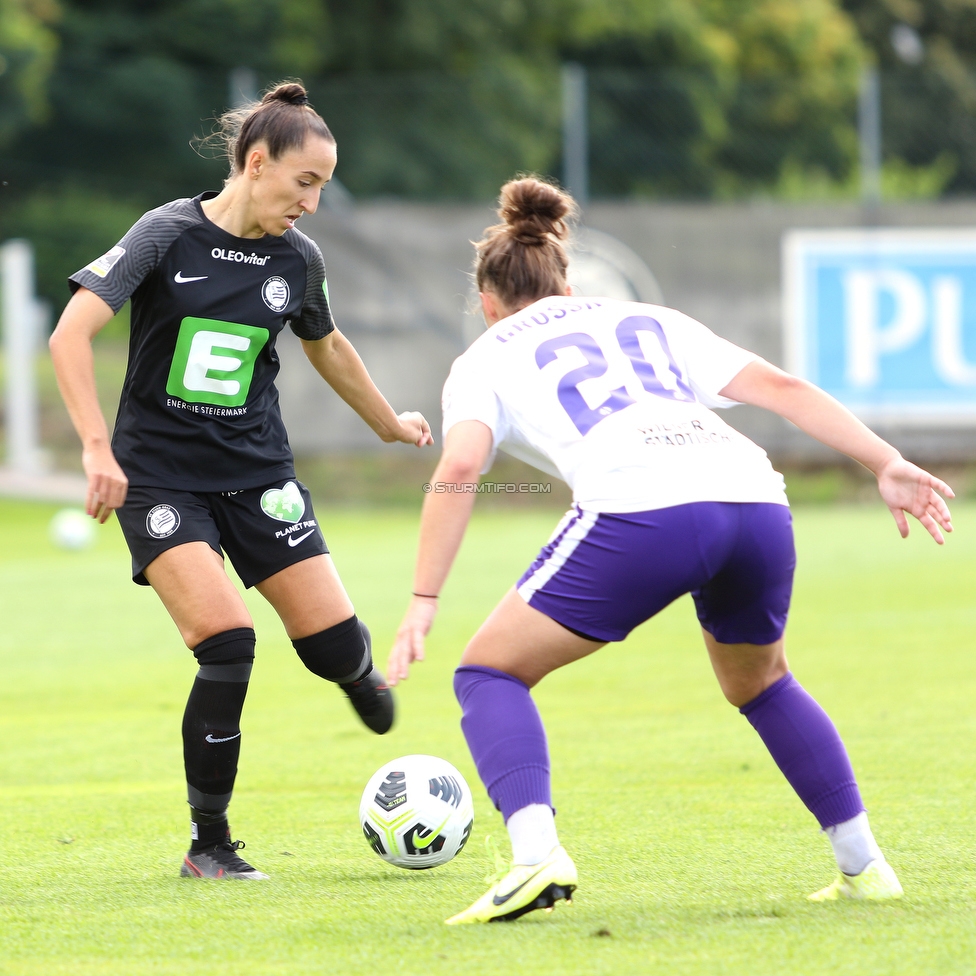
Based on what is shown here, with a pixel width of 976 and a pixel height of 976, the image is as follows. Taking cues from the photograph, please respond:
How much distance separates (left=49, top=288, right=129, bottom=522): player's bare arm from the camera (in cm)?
394

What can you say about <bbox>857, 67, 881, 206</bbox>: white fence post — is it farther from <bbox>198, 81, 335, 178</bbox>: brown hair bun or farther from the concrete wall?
<bbox>198, 81, 335, 178</bbox>: brown hair bun

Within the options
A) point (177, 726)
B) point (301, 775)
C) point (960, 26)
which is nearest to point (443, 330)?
point (177, 726)

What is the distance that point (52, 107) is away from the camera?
2848 cm

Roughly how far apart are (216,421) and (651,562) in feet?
5.02

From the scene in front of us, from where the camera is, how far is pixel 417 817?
4.14 m

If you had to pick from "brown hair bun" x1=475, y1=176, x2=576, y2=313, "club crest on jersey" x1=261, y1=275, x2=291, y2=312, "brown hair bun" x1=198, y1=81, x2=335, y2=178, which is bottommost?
"club crest on jersey" x1=261, y1=275, x2=291, y2=312

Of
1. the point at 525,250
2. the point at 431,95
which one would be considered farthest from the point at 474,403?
the point at 431,95

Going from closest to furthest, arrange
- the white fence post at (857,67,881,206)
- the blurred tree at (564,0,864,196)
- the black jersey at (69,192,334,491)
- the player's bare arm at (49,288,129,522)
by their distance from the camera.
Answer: the player's bare arm at (49,288,129,522) < the black jersey at (69,192,334,491) < the white fence post at (857,67,881,206) < the blurred tree at (564,0,864,196)

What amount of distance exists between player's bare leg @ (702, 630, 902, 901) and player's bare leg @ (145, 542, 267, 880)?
1339 mm

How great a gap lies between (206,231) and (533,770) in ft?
6.10

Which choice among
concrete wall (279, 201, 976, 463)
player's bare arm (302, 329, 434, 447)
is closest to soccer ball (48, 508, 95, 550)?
concrete wall (279, 201, 976, 463)

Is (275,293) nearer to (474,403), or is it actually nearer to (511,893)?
(474,403)

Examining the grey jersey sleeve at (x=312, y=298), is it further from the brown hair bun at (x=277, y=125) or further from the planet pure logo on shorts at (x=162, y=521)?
the planet pure logo on shorts at (x=162, y=521)

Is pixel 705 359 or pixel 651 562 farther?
pixel 705 359
